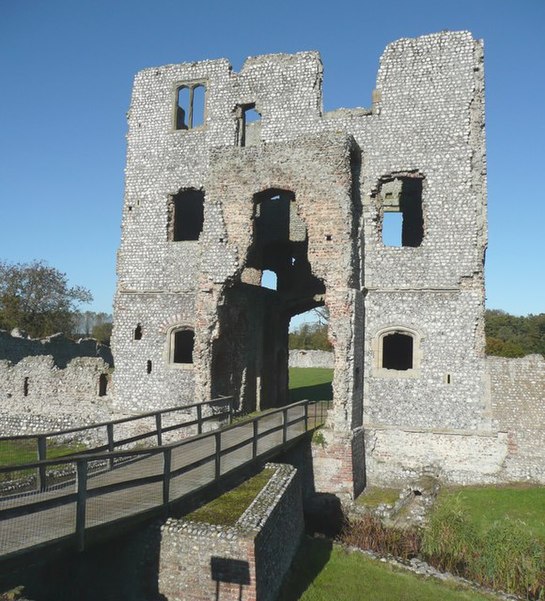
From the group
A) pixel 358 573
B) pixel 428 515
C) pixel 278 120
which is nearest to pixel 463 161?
pixel 278 120

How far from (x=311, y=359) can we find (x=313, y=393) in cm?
2190

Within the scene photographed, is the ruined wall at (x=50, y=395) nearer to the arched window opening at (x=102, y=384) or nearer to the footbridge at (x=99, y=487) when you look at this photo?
the arched window opening at (x=102, y=384)

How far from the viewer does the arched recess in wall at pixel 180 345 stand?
17.9m

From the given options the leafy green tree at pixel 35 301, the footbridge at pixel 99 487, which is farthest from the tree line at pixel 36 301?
the footbridge at pixel 99 487

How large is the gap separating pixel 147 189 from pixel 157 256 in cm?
238

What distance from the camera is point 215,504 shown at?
9.34 metres

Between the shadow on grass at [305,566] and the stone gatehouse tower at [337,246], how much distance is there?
3.51 m

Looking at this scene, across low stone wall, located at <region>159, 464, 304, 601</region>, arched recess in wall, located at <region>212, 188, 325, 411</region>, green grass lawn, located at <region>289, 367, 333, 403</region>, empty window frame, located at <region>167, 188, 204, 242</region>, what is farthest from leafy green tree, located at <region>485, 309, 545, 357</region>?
low stone wall, located at <region>159, 464, 304, 601</region>

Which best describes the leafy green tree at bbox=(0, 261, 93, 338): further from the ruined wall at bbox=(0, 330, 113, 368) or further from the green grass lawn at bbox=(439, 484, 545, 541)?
the green grass lawn at bbox=(439, 484, 545, 541)

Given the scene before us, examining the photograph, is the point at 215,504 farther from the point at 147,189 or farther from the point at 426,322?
the point at 147,189

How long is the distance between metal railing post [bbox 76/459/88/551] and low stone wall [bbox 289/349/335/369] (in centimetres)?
4076

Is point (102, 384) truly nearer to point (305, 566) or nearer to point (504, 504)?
point (305, 566)

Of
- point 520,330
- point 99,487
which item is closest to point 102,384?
point 99,487

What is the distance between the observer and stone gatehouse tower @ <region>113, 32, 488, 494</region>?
15.2 m
